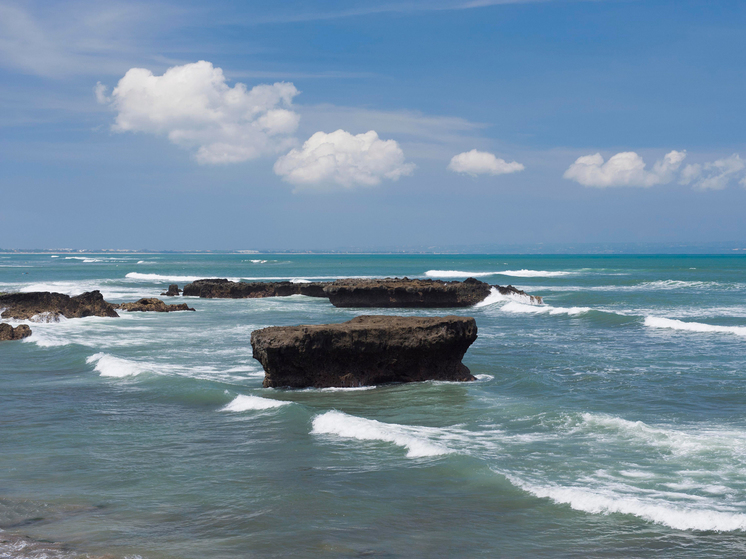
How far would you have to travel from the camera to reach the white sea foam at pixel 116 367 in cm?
1390

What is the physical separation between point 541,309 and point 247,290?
18.3 metres

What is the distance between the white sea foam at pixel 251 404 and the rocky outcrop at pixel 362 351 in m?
1.18

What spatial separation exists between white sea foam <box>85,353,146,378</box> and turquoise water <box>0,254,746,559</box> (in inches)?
3.3

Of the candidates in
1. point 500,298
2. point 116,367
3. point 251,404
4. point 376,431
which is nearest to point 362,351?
point 251,404

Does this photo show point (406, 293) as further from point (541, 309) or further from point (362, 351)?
point (362, 351)

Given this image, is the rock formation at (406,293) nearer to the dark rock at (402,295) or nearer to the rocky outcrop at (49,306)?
the dark rock at (402,295)

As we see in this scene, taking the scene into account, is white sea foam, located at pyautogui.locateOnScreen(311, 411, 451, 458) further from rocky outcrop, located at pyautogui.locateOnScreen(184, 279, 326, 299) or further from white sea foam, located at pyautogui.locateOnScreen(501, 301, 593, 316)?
rocky outcrop, located at pyautogui.locateOnScreen(184, 279, 326, 299)

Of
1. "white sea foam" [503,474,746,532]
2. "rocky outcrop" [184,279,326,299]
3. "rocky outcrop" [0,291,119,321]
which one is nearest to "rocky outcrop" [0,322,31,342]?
"rocky outcrop" [0,291,119,321]

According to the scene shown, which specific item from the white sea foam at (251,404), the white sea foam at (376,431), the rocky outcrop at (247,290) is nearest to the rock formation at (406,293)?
the rocky outcrop at (247,290)

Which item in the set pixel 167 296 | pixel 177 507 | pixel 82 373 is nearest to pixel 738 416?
pixel 177 507

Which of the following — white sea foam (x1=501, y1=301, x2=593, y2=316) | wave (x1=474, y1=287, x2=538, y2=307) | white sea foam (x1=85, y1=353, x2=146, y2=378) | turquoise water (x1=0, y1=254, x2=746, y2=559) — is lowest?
turquoise water (x1=0, y1=254, x2=746, y2=559)

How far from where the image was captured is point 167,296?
1587 inches

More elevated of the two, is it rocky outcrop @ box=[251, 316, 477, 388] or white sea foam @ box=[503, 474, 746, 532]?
rocky outcrop @ box=[251, 316, 477, 388]

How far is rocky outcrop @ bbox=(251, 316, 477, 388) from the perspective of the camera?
12.1m
